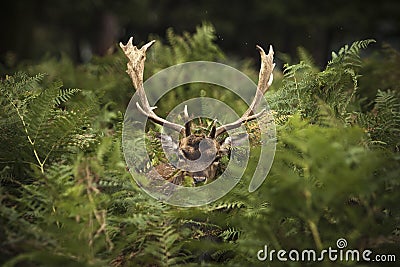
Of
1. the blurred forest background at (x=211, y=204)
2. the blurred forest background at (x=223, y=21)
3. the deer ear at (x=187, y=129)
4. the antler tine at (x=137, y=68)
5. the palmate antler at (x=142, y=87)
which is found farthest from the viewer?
the blurred forest background at (x=223, y=21)

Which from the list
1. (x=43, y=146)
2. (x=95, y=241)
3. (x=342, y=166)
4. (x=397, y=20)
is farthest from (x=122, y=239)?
(x=397, y=20)

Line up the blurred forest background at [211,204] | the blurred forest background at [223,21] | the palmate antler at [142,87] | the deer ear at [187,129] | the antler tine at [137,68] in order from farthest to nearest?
the blurred forest background at [223,21] → the antler tine at [137,68] → the palmate antler at [142,87] → the deer ear at [187,129] → the blurred forest background at [211,204]

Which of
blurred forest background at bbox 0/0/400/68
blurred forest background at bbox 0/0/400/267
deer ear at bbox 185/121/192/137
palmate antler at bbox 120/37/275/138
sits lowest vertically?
blurred forest background at bbox 0/0/400/267

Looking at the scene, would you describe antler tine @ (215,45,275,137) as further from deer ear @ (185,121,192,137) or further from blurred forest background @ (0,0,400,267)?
deer ear @ (185,121,192,137)

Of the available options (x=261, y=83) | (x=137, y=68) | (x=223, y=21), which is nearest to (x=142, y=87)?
(x=137, y=68)

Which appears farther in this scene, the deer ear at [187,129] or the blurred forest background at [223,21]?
the blurred forest background at [223,21]

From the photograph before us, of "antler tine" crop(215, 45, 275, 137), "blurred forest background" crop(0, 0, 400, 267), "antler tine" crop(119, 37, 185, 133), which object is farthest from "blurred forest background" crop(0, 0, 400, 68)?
"blurred forest background" crop(0, 0, 400, 267)

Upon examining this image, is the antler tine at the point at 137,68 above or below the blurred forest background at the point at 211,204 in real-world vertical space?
above

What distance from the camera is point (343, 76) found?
2951 mm

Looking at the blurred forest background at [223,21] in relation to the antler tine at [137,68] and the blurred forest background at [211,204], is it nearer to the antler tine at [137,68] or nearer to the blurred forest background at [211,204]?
the antler tine at [137,68]

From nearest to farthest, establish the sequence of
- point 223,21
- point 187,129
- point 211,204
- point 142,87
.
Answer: point 211,204 → point 187,129 → point 142,87 → point 223,21

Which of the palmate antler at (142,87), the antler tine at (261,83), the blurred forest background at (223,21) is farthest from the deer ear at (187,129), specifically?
the blurred forest background at (223,21)

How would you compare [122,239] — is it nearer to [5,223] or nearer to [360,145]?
[5,223]

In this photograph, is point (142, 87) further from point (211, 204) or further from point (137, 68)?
point (211, 204)
